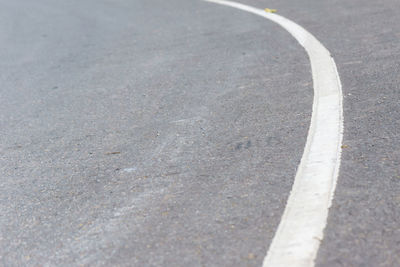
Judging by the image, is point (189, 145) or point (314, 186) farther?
point (189, 145)

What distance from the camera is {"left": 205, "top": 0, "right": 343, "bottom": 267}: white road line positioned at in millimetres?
2672

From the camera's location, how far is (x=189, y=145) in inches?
169

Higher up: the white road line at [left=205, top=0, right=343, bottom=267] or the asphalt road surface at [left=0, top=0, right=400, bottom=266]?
the white road line at [left=205, top=0, right=343, bottom=267]

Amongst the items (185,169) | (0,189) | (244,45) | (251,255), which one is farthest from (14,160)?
(244,45)

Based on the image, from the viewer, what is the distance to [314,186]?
10.8ft

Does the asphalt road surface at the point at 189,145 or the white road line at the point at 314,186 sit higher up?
the white road line at the point at 314,186

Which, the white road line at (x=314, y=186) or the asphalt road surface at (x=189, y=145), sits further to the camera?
the asphalt road surface at (x=189, y=145)

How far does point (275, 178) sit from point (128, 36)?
6416 millimetres

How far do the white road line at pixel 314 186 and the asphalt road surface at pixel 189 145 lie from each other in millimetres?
55

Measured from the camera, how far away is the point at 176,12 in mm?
11719

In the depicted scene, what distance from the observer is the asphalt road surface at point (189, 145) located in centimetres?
290

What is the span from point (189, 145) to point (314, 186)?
48.8 inches

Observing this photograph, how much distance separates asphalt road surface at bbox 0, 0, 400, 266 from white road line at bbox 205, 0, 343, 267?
2.2 inches

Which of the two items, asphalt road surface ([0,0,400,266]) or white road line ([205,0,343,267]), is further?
asphalt road surface ([0,0,400,266])
